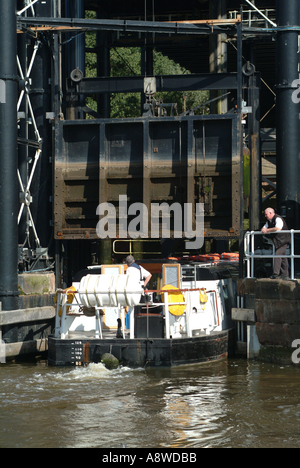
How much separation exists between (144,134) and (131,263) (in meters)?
4.53

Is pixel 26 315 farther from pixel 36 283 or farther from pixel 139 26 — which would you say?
pixel 139 26

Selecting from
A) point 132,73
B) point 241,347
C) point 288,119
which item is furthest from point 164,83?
point 132,73

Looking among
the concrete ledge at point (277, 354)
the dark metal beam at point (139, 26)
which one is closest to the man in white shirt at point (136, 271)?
the concrete ledge at point (277, 354)

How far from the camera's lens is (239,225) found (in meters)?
16.5

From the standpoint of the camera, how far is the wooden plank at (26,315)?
14234mm

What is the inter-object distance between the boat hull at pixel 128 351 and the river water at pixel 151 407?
0.21 meters

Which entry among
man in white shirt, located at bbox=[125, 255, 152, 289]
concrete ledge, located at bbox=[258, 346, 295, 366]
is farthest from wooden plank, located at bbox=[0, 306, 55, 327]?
concrete ledge, located at bbox=[258, 346, 295, 366]

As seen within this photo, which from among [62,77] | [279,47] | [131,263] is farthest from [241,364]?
[62,77]

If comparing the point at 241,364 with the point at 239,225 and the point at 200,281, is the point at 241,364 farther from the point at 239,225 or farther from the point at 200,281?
the point at 239,225

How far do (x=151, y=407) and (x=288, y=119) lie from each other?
9730 mm

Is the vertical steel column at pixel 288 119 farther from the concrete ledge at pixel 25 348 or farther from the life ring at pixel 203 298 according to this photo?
the concrete ledge at pixel 25 348

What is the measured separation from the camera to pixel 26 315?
1477cm

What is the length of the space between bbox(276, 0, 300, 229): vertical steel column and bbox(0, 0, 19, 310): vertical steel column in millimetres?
7196
